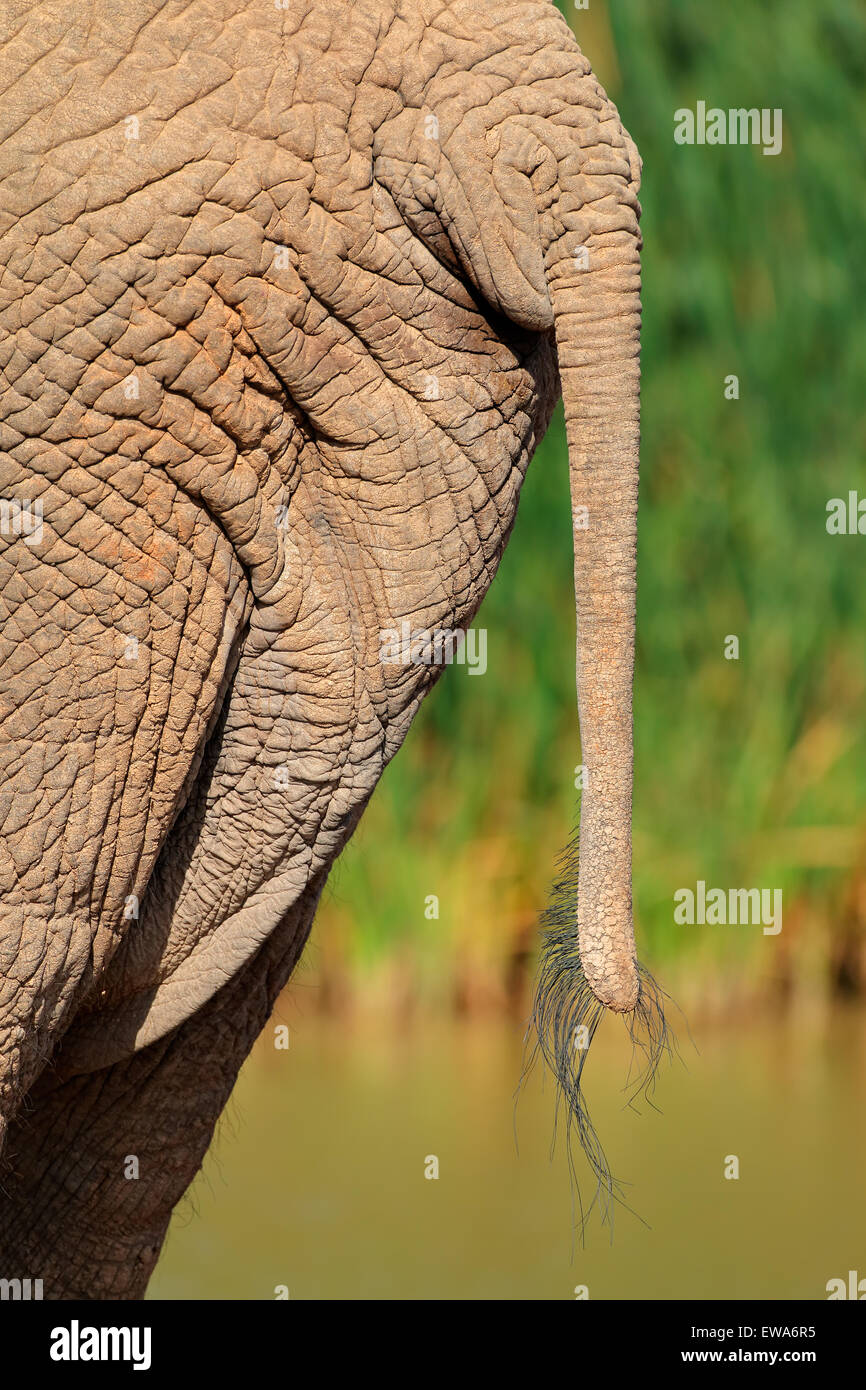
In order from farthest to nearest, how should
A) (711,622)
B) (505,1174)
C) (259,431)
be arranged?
(711,622) → (505,1174) → (259,431)

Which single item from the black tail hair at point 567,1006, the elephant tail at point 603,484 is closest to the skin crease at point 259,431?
the elephant tail at point 603,484

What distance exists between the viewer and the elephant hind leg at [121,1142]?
2053 mm

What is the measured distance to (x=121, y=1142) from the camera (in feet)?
6.81

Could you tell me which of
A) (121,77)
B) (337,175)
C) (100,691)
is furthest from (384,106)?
(100,691)

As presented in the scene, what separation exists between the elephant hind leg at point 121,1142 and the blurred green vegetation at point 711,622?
3212 mm

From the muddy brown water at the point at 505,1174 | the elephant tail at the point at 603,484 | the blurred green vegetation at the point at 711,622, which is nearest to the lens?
the elephant tail at the point at 603,484

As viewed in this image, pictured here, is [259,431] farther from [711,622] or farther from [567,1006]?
[711,622]

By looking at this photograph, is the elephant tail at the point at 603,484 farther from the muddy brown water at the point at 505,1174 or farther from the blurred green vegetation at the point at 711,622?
the blurred green vegetation at the point at 711,622

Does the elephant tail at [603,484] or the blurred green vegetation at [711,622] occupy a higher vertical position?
the blurred green vegetation at [711,622]

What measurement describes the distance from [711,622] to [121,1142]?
361cm

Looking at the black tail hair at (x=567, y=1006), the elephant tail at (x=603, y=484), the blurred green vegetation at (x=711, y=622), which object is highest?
the blurred green vegetation at (x=711, y=622)

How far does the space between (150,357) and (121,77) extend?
0.23m

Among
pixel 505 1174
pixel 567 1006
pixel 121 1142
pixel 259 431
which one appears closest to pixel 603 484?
pixel 259 431

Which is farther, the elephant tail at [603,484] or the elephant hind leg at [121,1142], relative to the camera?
the elephant hind leg at [121,1142]
